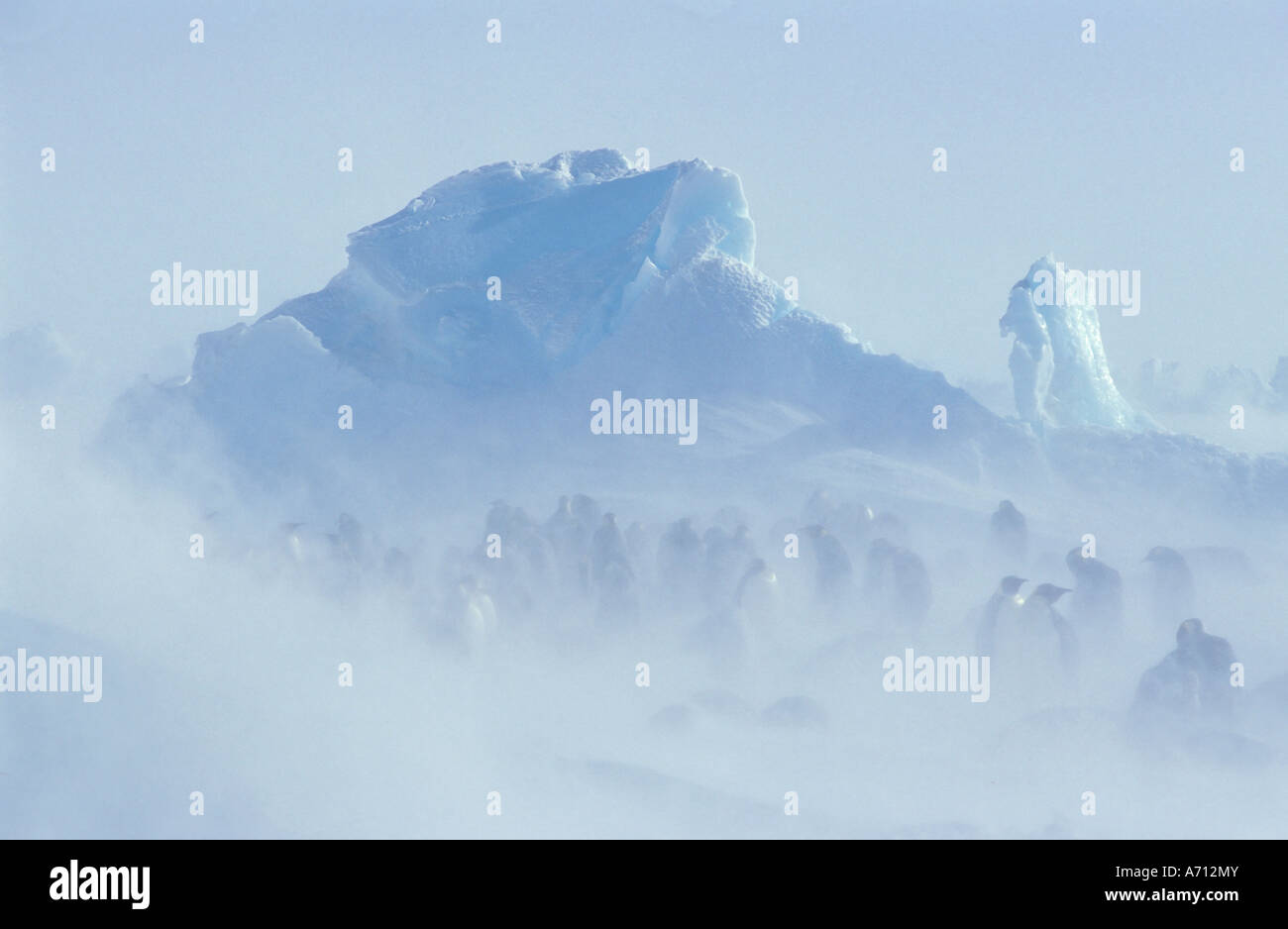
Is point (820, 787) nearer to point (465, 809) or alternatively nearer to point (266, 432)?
point (465, 809)

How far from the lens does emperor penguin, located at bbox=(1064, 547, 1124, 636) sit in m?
11.2

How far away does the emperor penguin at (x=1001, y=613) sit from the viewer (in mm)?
10898

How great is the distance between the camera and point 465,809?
1061 cm

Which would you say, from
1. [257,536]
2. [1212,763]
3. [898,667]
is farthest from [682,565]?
[1212,763]

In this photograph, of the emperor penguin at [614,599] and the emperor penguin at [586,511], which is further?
the emperor penguin at [586,511]

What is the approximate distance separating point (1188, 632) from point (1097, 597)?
79 cm

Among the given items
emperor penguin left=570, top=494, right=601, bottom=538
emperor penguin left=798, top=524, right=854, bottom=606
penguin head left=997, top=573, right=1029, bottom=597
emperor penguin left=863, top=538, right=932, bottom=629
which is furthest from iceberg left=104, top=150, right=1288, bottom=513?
penguin head left=997, top=573, right=1029, bottom=597

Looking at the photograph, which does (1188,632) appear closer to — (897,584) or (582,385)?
(897,584)

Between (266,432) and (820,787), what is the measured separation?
5.68 metres

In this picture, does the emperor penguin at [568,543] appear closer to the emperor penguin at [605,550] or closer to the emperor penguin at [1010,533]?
the emperor penguin at [605,550]

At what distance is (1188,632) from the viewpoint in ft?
35.0

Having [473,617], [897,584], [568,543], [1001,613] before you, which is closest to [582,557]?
[568,543]

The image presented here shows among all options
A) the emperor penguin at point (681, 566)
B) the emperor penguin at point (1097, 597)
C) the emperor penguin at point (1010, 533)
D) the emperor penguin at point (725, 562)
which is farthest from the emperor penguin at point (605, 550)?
the emperor penguin at point (1097, 597)

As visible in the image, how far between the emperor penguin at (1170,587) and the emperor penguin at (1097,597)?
15.1 inches
